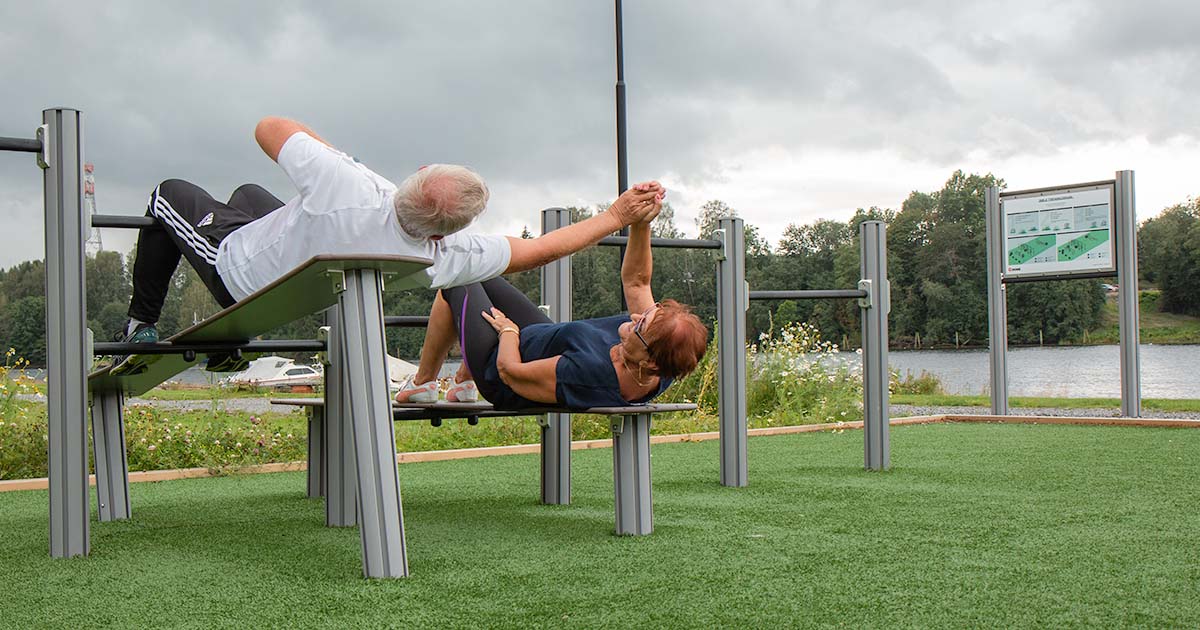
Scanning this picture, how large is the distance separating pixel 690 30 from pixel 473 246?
14.3m

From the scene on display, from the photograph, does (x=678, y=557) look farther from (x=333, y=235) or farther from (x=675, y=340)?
(x=333, y=235)

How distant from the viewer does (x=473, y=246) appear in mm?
3291

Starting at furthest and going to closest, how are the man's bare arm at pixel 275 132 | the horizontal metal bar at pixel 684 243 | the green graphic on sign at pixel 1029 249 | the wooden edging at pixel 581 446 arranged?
the green graphic on sign at pixel 1029 249, the wooden edging at pixel 581 446, the horizontal metal bar at pixel 684 243, the man's bare arm at pixel 275 132

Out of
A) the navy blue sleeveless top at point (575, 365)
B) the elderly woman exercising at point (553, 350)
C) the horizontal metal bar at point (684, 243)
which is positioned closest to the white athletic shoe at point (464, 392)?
the elderly woman exercising at point (553, 350)

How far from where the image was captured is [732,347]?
16.5ft

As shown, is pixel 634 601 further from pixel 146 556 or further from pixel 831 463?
pixel 831 463

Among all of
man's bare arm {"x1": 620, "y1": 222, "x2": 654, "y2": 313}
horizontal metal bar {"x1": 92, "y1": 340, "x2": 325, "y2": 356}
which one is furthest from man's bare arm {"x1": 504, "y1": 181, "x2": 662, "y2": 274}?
horizontal metal bar {"x1": 92, "y1": 340, "x2": 325, "y2": 356}

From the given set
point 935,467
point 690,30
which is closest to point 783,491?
point 935,467

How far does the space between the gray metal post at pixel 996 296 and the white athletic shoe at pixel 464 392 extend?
7.61 m

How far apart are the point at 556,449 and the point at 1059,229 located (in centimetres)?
806

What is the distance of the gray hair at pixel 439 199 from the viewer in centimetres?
297

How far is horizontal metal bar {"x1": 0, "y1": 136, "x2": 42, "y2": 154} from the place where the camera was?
313 centimetres

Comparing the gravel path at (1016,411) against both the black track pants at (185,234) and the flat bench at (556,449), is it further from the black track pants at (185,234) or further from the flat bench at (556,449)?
the black track pants at (185,234)

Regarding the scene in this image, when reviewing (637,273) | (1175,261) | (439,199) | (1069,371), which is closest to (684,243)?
(637,273)
